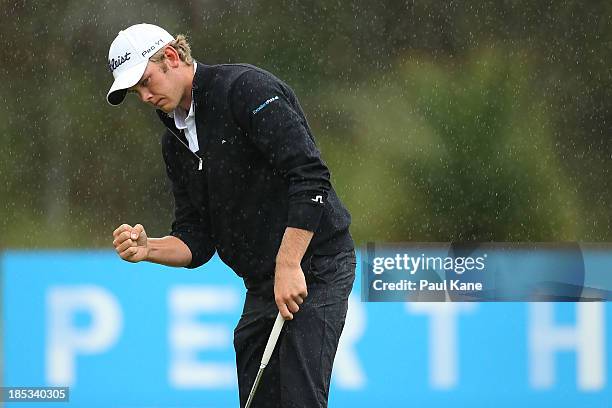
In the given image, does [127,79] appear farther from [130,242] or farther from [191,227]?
[191,227]

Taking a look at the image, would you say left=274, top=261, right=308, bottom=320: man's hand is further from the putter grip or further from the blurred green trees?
the blurred green trees

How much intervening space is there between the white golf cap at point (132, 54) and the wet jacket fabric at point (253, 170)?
0.15 meters

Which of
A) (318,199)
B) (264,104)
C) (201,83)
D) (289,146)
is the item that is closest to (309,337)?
(318,199)

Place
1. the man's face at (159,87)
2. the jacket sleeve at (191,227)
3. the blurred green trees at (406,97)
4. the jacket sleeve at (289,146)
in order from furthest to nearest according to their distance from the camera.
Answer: the blurred green trees at (406,97)
the jacket sleeve at (191,227)
the man's face at (159,87)
the jacket sleeve at (289,146)

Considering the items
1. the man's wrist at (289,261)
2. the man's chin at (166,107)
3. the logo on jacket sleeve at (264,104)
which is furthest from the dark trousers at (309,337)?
the man's chin at (166,107)

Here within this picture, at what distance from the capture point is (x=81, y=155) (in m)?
5.51

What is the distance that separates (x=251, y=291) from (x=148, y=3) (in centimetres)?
185

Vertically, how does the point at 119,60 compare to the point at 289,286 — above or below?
above

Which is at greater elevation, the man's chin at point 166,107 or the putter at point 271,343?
the man's chin at point 166,107

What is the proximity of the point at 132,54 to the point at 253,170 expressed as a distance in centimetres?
44

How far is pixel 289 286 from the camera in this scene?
3643 millimetres

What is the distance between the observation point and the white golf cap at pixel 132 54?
3.70 meters

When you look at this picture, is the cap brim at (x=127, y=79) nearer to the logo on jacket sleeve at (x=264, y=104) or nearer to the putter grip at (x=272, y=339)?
the logo on jacket sleeve at (x=264, y=104)

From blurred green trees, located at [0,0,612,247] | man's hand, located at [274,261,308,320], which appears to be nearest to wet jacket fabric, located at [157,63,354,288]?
man's hand, located at [274,261,308,320]
